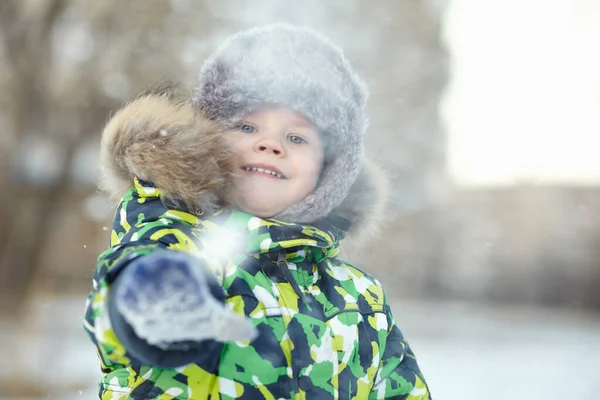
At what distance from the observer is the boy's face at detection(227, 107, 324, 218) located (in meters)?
1.62

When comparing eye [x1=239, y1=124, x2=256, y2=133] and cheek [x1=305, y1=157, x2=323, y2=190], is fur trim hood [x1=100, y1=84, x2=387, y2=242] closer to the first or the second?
eye [x1=239, y1=124, x2=256, y2=133]

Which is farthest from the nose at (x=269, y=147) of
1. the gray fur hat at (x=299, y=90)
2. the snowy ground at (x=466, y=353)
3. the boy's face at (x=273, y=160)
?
the snowy ground at (x=466, y=353)

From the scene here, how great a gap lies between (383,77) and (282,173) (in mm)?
7690

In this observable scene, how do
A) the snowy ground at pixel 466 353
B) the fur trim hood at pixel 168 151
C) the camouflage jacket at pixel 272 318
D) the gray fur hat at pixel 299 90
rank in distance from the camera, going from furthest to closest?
the snowy ground at pixel 466 353
the gray fur hat at pixel 299 90
the fur trim hood at pixel 168 151
the camouflage jacket at pixel 272 318

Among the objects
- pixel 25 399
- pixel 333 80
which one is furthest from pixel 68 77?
pixel 333 80

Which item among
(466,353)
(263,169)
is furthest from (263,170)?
(466,353)

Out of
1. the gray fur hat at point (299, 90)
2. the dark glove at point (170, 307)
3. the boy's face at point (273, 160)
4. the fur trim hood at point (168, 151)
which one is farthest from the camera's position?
the gray fur hat at point (299, 90)

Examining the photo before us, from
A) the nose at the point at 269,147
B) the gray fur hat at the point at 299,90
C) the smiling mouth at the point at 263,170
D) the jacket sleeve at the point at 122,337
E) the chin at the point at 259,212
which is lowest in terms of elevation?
the jacket sleeve at the point at 122,337

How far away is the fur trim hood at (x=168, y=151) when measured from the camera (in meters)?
1.45

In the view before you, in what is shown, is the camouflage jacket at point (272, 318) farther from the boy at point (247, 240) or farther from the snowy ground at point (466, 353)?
the snowy ground at point (466, 353)

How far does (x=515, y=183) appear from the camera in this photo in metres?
11.2

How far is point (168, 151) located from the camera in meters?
1.46

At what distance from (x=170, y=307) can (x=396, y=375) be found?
897mm

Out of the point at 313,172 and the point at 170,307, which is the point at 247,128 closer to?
the point at 313,172
